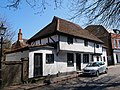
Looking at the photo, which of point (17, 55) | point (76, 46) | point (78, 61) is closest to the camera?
point (17, 55)

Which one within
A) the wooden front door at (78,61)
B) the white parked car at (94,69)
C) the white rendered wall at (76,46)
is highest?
the white rendered wall at (76,46)

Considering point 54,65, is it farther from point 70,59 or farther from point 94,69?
point 94,69

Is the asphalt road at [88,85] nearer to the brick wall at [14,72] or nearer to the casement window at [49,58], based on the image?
the brick wall at [14,72]

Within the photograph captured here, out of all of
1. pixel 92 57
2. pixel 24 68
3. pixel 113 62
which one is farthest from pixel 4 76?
pixel 113 62

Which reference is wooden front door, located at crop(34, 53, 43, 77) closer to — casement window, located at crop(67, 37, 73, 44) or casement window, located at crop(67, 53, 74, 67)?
casement window, located at crop(67, 53, 74, 67)

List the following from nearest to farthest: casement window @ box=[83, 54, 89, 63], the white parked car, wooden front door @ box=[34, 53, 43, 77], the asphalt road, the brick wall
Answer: the asphalt road → the brick wall → wooden front door @ box=[34, 53, 43, 77] → the white parked car → casement window @ box=[83, 54, 89, 63]

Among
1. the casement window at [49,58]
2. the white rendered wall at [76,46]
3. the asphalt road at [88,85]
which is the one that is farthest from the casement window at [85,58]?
the asphalt road at [88,85]

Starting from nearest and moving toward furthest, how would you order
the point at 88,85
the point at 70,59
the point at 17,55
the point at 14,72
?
the point at 88,85, the point at 14,72, the point at 17,55, the point at 70,59

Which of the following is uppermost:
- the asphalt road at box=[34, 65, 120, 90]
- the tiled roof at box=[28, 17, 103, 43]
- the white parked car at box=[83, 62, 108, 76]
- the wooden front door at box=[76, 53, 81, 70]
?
the tiled roof at box=[28, 17, 103, 43]

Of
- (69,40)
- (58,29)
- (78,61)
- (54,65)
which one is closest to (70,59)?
(78,61)

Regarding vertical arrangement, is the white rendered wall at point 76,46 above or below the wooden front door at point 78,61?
above

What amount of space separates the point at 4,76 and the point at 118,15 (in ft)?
32.4

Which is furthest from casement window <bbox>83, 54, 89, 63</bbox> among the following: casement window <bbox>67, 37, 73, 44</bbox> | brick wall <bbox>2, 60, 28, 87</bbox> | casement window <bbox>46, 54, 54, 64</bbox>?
brick wall <bbox>2, 60, 28, 87</bbox>

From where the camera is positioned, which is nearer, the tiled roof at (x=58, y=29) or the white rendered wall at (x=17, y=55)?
the white rendered wall at (x=17, y=55)
